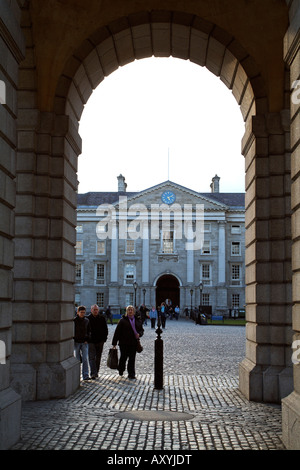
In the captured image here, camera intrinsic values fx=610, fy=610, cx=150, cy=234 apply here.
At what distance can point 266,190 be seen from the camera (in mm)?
10562

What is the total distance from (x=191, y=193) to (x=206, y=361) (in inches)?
2205

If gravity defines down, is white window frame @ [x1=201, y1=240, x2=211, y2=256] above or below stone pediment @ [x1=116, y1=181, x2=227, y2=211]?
below

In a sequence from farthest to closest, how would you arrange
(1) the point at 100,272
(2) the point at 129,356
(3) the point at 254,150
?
(1) the point at 100,272
(2) the point at 129,356
(3) the point at 254,150

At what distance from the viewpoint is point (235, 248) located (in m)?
72.9

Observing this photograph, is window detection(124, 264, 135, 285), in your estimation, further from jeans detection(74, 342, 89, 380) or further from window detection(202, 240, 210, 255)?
jeans detection(74, 342, 89, 380)

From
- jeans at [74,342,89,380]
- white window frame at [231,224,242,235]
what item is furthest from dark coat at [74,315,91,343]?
white window frame at [231,224,242,235]

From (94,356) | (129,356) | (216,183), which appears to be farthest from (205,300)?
(94,356)

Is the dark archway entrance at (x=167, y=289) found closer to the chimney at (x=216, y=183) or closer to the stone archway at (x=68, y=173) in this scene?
the chimney at (x=216, y=183)

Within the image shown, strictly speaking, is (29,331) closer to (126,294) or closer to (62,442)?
(62,442)

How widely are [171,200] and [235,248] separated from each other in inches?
378

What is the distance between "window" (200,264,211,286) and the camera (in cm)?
7106

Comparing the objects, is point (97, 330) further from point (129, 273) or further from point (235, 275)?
point (235, 275)

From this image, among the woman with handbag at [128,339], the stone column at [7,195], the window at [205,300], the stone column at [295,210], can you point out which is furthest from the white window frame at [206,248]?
the stone column at [7,195]

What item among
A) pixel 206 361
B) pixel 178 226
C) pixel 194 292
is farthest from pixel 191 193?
pixel 206 361
